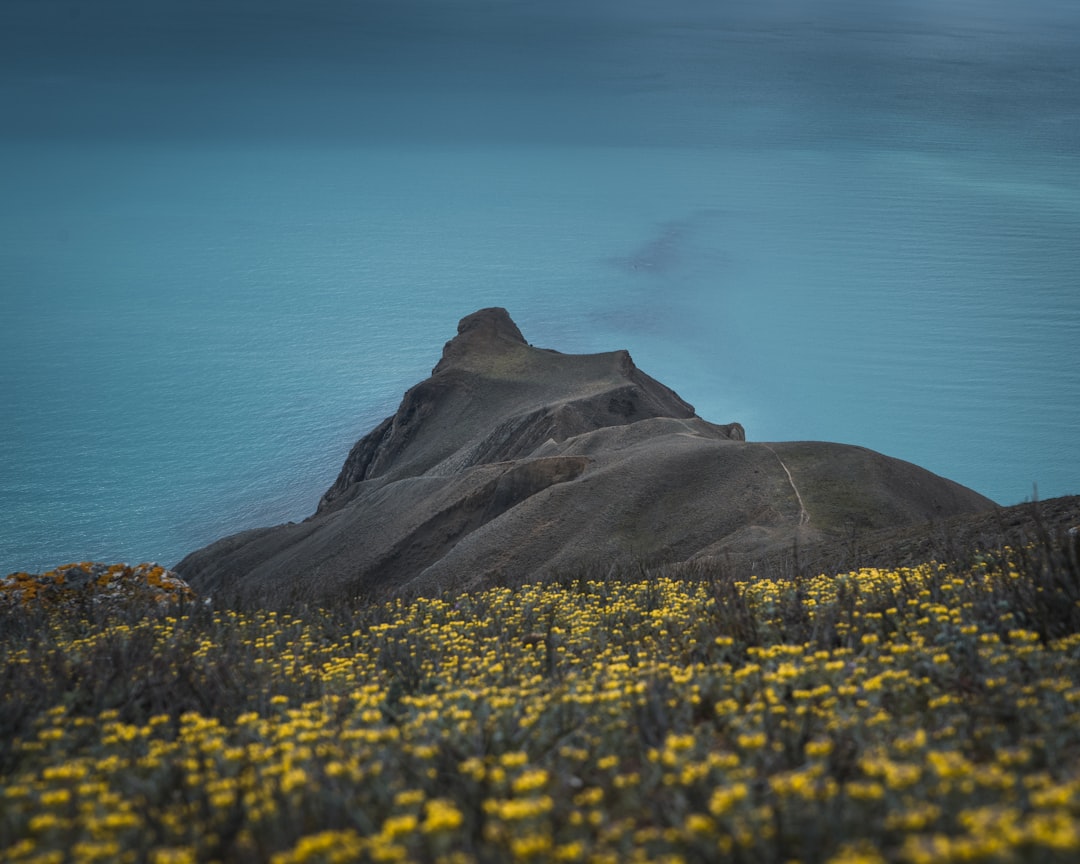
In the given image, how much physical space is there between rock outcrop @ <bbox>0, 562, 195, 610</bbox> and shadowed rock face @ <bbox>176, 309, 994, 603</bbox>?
107 cm

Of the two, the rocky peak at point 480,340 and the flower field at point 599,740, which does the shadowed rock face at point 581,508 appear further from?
the rocky peak at point 480,340

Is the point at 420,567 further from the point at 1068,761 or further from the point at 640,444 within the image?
the point at 1068,761

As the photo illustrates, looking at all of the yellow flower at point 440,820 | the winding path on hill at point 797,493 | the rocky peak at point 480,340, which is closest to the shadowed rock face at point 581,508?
the winding path on hill at point 797,493

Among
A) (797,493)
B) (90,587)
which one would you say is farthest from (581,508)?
(90,587)

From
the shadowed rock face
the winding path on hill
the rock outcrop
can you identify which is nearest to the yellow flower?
the shadowed rock face

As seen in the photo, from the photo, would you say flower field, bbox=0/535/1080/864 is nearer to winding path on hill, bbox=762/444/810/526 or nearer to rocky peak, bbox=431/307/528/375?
winding path on hill, bbox=762/444/810/526

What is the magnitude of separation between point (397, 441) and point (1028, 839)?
47.0 m

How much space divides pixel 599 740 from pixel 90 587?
11917 millimetres

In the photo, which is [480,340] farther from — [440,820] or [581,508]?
[440,820]

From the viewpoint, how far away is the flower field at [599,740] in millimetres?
3171

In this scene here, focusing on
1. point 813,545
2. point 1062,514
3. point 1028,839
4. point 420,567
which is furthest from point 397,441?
point 1028,839

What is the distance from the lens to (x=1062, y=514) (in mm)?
12938

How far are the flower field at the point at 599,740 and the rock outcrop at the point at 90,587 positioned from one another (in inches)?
208

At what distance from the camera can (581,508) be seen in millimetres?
21953
